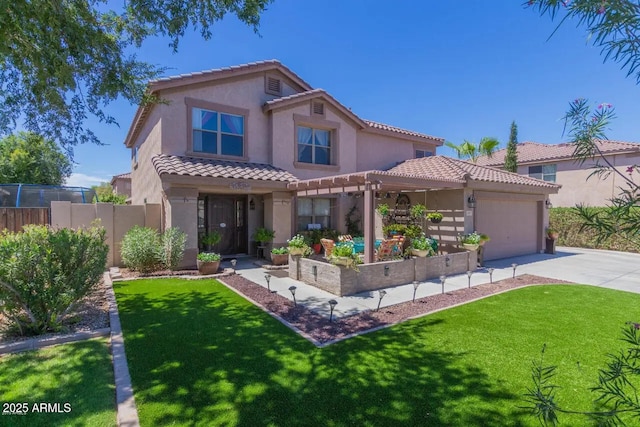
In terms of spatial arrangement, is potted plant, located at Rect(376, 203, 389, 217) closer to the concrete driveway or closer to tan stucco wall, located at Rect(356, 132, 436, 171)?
tan stucco wall, located at Rect(356, 132, 436, 171)

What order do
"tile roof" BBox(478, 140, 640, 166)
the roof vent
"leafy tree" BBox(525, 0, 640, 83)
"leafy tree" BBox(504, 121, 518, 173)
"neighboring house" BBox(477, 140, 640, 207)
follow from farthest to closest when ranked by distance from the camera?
"leafy tree" BBox(504, 121, 518, 173) → "neighboring house" BBox(477, 140, 640, 207) → "tile roof" BBox(478, 140, 640, 166) → the roof vent → "leafy tree" BBox(525, 0, 640, 83)

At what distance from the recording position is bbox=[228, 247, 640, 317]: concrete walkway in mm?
8492

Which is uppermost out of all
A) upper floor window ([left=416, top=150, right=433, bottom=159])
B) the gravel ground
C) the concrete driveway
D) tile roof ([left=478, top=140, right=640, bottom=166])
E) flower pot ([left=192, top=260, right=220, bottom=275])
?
tile roof ([left=478, top=140, right=640, bottom=166])

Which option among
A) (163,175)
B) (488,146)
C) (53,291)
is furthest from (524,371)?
(488,146)

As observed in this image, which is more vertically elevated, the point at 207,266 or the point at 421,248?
the point at 421,248

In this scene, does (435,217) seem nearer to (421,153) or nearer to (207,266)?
(421,153)

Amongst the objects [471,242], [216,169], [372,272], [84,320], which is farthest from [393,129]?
[84,320]

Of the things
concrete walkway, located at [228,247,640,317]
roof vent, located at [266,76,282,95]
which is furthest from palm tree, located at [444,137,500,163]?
roof vent, located at [266,76,282,95]

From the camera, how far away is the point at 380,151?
62.3 feet

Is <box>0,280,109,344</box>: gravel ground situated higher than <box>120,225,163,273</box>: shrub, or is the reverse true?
<box>120,225,163,273</box>: shrub

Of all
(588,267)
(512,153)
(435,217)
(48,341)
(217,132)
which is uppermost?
(512,153)

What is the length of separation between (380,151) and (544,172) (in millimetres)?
15501

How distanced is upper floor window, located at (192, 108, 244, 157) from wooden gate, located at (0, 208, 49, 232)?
745 centimetres

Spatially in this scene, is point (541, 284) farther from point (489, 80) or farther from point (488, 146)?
point (488, 146)
